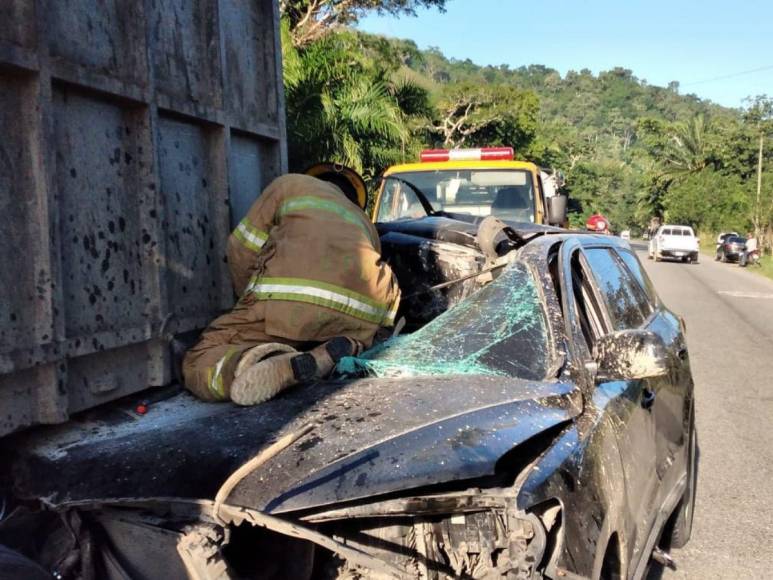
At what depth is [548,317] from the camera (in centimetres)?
282

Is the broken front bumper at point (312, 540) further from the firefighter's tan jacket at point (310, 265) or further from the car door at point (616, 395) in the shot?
the firefighter's tan jacket at point (310, 265)

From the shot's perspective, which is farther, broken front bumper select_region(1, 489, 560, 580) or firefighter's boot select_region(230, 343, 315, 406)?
firefighter's boot select_region(230, 343, 315, 406)

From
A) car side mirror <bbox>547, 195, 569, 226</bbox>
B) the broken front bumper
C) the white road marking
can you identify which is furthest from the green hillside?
the broken front bumper

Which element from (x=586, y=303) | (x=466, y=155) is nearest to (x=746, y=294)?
(x=466, y=155)

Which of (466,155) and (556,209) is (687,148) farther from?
(556,209)

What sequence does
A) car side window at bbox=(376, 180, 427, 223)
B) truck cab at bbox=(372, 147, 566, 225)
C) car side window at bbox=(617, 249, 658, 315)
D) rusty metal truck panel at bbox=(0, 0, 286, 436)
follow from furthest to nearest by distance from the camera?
truck cab at bbox=(372, 147, 566, 225) → car side window at bbox=(376, 180, 427, 223) → car side window at bbox=(617, 249, 658, 315) → rusty metal truck panel at bbox=(0, 0, 286, 436)

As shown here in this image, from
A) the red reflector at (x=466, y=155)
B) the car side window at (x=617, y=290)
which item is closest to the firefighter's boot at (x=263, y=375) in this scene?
the car side window at (x=617, y=290)

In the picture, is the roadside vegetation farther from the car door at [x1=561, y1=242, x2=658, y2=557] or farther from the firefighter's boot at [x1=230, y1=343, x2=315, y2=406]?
the firefighter's boot at [x1=230, y1=343, x2=315, y2=406]

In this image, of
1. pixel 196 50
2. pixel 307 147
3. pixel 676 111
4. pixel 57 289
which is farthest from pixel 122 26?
pixel 676 111

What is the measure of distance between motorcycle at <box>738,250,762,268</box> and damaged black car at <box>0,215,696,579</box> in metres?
30.5

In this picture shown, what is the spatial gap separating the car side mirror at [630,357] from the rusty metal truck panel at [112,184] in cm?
162

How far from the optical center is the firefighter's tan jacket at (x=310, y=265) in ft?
9.54

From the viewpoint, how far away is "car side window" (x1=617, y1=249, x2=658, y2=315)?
420cm

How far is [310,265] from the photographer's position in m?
2.92
